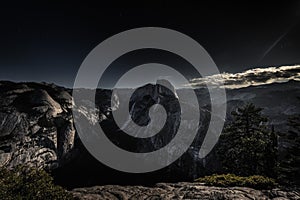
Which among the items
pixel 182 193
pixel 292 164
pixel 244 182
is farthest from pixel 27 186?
pixel 292 164

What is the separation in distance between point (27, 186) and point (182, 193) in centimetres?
911

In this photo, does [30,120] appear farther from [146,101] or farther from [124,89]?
[124,89]

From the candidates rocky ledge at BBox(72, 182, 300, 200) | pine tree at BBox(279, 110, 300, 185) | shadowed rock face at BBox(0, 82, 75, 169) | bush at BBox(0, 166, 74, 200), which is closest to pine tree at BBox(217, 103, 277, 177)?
Result: pine tree at BBox(279, 110, 300, 185)

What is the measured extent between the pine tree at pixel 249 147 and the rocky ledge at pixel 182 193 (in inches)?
582

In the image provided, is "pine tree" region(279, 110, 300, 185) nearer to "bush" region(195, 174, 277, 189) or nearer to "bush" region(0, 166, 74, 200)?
"bush" region(195, 174, 277, 189)

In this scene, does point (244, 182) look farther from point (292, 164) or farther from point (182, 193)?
point (292, 164)

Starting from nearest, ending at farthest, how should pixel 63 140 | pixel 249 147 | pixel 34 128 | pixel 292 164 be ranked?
1. pixel 292 164
2. pixel 249 147
3. pixel 34 128
4. pixel 63 140

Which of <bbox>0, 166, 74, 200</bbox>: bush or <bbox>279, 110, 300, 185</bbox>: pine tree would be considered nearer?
<bbox>0, 166, 74, 200</bbox>: bush

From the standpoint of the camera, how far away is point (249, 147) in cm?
2706

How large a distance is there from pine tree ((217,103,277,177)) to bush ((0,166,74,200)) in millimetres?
23287

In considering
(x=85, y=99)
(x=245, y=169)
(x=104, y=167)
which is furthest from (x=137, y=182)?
(x=85, y=99)

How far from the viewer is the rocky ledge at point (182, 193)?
12.7 m

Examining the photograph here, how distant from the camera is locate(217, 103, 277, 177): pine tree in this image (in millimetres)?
27328

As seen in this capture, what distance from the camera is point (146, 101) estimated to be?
242 feet
